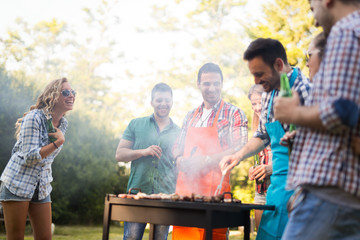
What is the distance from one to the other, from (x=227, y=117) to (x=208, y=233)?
160 centimetres

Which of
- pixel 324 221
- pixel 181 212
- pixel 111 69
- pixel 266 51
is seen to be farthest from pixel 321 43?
pixel 111 69

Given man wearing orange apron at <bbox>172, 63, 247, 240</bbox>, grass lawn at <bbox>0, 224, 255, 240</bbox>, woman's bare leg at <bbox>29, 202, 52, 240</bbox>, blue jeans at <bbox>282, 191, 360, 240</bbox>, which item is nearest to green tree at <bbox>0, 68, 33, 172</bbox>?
grass lawn at <bbox>0, 224, 255, 240</bbox>

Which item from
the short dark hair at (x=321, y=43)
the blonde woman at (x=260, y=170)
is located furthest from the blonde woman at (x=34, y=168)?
the short dark hair at (x=321, y=43)

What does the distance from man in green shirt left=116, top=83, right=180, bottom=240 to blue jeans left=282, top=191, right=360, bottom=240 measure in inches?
99.7

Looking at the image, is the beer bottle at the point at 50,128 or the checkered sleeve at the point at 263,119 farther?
the beer bottle at the point at 50,128

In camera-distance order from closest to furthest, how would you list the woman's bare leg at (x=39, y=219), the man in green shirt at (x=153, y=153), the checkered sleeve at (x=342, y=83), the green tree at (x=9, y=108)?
the checkered sleeve at (x=342, y=83) < the woman's bare leg at (x=39, y=219) < the man in green shirt at (x=153, y=153) < the green tree at (x=9, y=108)

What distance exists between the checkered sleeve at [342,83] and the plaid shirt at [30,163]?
9.09 feet

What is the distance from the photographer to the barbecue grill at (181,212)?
2.19m

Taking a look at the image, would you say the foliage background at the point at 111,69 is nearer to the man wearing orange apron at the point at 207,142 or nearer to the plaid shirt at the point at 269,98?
the man wearing orange apron at the point at 207,142

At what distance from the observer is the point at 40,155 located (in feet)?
11.4

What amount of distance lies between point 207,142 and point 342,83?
7.23ft

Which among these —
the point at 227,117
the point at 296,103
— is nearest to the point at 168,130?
the point at 227,117

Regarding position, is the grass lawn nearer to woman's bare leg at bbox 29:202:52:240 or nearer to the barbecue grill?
woman's bare leg at bbox 29:202:52:240

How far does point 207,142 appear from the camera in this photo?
3.54 meters
